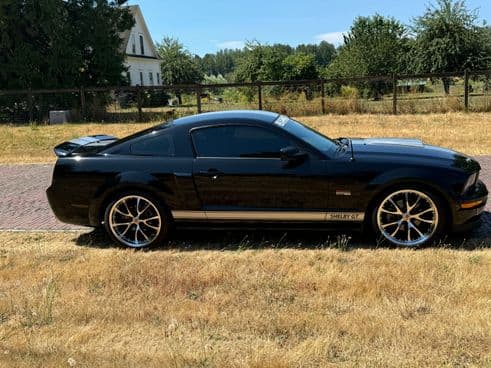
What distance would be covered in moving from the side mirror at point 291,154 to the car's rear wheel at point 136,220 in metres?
1.44

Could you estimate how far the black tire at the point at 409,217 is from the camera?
5.43 meters

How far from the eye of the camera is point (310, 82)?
20.3 m

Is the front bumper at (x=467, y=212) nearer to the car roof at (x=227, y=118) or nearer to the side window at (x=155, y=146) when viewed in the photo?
the car roof at (x=227, y=118)

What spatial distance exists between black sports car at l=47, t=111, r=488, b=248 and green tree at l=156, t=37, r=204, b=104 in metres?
58.5

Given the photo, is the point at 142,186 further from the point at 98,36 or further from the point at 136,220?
the point at 98,36

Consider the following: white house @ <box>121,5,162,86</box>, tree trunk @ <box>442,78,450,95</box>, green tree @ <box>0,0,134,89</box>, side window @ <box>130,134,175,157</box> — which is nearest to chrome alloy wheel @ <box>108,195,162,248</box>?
side window @ <box>130,134,175,157</box>

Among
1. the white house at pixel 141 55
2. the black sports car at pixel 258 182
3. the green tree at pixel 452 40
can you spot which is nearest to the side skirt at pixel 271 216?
the black sports car at pixel 258 182

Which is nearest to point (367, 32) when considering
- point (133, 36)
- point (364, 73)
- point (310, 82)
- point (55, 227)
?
point (364, 73)

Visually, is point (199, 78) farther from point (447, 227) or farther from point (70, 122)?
point (447, 227)

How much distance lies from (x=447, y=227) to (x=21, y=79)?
24.0 m

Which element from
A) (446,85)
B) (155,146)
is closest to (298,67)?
(446,85)

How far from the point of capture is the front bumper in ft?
17.7

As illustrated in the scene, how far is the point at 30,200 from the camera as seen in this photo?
869 centimetres

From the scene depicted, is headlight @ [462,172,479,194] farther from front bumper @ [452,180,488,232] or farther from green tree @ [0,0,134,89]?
green tree @ [0,0,134,89]
